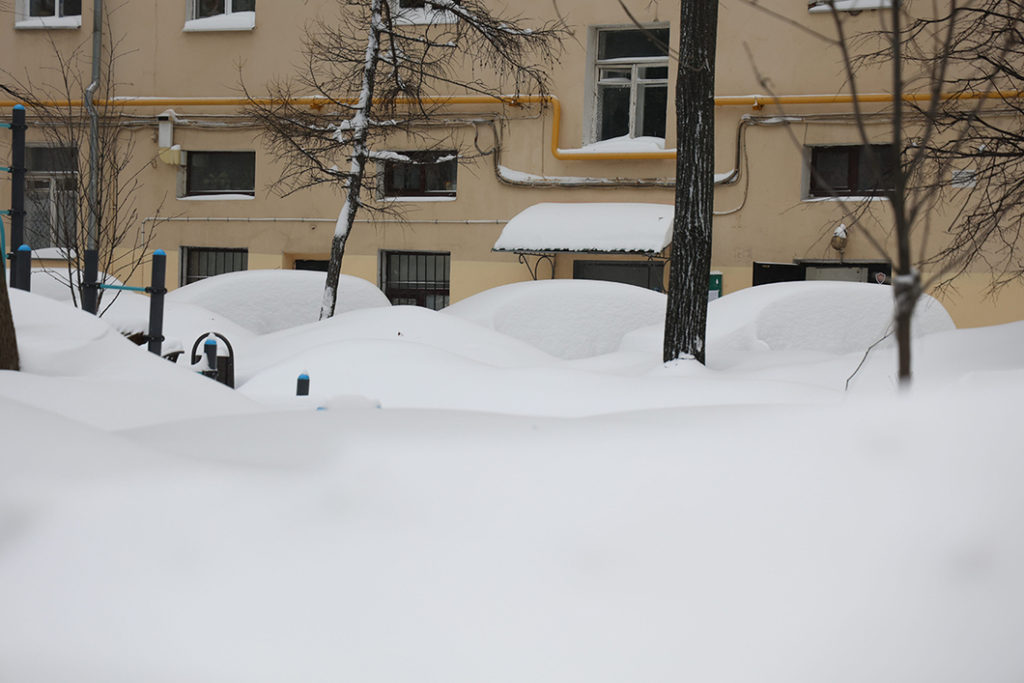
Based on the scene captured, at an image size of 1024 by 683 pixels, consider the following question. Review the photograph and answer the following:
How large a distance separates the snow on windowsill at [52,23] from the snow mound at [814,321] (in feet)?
42.7

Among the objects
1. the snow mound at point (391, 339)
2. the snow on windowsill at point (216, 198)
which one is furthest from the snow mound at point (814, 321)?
the snow on windowsill at point (216, 198)

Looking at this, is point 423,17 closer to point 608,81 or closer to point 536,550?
point 608,81

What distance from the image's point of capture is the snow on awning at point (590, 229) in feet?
42.9

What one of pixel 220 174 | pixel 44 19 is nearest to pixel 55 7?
pixel 44 19

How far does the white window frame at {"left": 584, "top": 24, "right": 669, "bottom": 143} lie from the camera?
14.4m

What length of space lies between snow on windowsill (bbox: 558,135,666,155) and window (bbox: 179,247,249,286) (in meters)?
5.54

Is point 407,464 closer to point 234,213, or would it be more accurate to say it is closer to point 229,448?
point 229,448

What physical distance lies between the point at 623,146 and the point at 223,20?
673cm

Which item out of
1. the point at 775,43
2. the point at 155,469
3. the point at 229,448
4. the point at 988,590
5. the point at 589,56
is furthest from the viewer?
the point at 589,56

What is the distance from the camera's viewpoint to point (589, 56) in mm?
14469

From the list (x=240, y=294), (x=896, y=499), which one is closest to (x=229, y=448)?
(x=896, y=499)

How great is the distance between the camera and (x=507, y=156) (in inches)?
578

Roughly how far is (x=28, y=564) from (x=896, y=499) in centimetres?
138

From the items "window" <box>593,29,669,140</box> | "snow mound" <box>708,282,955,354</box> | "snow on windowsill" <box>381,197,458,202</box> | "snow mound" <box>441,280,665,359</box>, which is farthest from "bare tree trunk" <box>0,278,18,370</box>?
"window" <box>593,29,669,140</box>
